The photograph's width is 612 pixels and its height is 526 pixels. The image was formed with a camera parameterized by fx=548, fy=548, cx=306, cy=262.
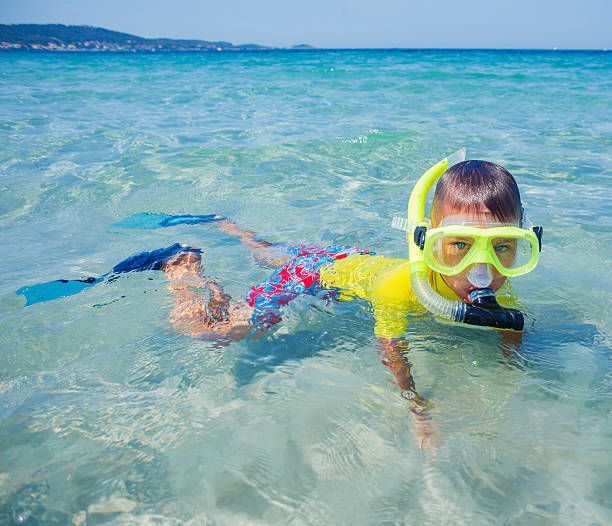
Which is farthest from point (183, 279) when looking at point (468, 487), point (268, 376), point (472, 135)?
point (472, 135)

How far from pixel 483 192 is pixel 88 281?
264 cm

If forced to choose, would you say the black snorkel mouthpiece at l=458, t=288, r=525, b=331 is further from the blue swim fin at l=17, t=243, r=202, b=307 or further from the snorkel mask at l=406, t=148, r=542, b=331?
the blue swim fin at l=17, t=243, r=202, b=307

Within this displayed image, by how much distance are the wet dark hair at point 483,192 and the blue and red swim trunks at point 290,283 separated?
3.80 ft

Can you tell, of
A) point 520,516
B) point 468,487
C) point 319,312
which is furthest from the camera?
point 319,312

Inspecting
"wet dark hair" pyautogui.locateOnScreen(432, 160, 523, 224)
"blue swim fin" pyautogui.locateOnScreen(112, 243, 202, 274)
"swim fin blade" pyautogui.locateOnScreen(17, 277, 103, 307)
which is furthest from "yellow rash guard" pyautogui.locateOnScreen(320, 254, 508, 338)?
"swim fin blade" pyautogui.locateOnScreen(17, 277, 103, 307)

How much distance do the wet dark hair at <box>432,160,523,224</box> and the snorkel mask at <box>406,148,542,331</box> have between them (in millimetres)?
75

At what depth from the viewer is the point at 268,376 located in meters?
2.59

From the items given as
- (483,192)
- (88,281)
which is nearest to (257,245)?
(88,281)

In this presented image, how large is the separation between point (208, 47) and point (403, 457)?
12140 centimetres

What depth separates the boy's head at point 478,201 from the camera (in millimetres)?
2410

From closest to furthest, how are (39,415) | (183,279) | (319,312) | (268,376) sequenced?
(39,415)
(268,376)
(319,312)
(183,279)

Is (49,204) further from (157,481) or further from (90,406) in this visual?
(157,481)

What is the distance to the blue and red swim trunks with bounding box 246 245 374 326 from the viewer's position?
128 inches

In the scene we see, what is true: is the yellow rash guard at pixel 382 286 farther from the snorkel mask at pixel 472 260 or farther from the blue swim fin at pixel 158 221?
the blue swim fin at pixel 158 221
